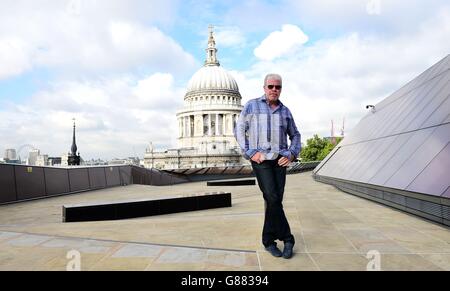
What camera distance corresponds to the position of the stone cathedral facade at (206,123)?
121m

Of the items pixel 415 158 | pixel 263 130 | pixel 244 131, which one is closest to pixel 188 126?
pixel 415 158

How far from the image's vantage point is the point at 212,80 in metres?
148

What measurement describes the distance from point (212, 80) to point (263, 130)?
146 metres

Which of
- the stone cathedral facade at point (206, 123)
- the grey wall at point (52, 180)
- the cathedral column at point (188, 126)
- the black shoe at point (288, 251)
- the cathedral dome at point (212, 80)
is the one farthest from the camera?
the cathedral dome at point (212, 80)

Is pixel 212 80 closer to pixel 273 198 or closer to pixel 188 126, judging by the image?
pixel 188 126

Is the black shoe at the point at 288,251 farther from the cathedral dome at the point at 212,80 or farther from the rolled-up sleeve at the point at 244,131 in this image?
the cathedral dome at the point at 212,80

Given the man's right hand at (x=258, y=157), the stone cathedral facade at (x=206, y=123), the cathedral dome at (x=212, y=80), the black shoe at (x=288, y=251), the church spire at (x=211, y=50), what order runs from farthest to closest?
1. the church spire at (x=211, y=50)
2. the cathedral dome at (x=212, y=80)
3. the stone cathedral facade at (x=206, y=123)
4. the man's right hand at (x=258, y=157)
5. the black shoe at (x=288, y=251)

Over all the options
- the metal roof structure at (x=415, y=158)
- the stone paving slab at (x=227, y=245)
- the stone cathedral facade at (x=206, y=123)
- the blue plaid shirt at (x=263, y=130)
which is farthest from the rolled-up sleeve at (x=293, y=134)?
the stone cathedral facade at (x=206, y=123)
